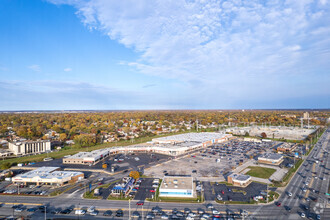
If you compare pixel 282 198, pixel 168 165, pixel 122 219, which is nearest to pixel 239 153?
pixel 168 165

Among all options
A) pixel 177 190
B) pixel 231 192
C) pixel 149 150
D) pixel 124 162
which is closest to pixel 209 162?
pixel 231 192

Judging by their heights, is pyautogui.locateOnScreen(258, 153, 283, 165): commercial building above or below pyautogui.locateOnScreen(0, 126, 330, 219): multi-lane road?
above

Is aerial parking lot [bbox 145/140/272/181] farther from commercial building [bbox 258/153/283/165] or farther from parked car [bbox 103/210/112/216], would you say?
parked car [bbox 103/210/112/216]

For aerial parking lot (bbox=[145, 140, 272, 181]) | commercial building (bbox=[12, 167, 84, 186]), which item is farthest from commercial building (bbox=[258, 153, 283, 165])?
commercial building (bbox=[12, 167, 84, 186])

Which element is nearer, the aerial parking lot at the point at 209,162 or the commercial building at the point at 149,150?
the aerial parking lot at the point at 209,162

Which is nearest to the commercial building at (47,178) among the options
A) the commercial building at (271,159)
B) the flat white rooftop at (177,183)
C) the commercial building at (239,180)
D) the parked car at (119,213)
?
the parked car at (119,213)

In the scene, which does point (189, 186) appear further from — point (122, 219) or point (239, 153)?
point (239, 153)

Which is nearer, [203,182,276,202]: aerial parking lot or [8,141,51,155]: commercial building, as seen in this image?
[203,182,276,202]: aerial parking lot

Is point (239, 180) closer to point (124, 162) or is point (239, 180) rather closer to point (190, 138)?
point (124, 162)

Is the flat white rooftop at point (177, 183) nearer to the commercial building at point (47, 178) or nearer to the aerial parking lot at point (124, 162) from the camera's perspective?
the aerial parking lot at point (124, 162)
